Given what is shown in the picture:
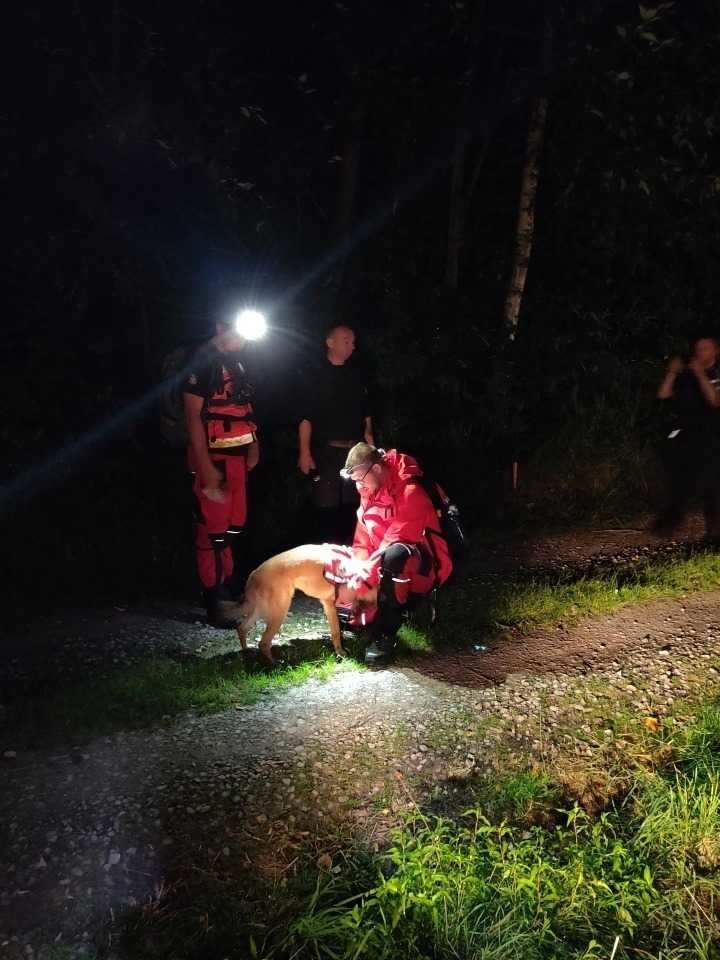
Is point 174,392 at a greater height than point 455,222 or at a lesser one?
lesser

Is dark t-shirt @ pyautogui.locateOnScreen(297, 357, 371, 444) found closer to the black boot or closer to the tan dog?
the tan dog

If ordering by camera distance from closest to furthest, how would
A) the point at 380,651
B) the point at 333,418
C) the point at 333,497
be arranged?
the point at 380,651, the point at 333,418, the point at 333,497

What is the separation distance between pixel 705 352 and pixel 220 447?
4170 mm

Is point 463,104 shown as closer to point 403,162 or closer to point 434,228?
point 403,162

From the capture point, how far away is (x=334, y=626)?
4750 mm

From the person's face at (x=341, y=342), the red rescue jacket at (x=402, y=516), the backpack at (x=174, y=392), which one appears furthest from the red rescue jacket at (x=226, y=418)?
the red rescue jacket at (x=402, y=516)

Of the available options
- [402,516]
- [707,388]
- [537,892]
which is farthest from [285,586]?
[707,388]

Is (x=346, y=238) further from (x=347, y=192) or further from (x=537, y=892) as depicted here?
(x=537, y=892)

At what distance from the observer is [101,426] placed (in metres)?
8.34

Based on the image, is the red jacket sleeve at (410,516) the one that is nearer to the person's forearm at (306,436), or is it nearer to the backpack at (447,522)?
the backpack at (447,522)

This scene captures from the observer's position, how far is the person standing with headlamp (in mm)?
4930

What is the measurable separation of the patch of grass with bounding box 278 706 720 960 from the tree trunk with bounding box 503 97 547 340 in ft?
19.0

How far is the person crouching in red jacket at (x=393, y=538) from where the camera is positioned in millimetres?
4523

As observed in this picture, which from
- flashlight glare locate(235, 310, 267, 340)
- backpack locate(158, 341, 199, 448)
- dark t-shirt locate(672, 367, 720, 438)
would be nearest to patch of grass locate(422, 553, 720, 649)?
dark t-shirt locate(672, 367, 720, 438)
